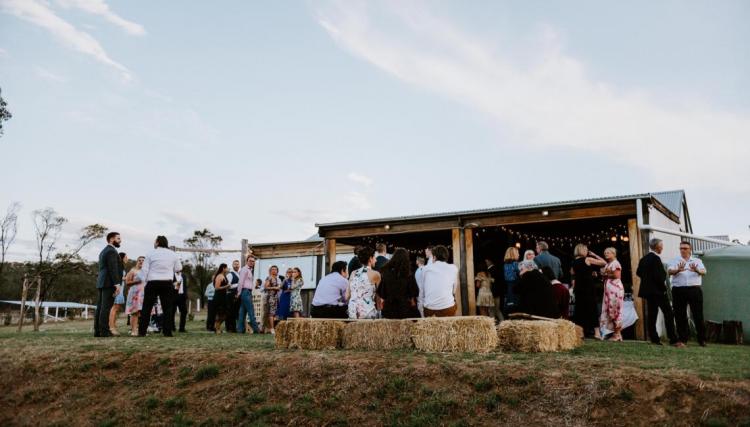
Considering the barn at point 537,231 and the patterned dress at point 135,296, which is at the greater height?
the barn at point 537,231

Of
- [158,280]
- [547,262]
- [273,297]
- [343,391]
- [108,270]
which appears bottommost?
[343,391]

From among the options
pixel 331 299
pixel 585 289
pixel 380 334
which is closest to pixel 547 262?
pixel 585 289

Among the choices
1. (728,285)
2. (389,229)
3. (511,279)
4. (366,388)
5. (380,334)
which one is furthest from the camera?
(389,229)

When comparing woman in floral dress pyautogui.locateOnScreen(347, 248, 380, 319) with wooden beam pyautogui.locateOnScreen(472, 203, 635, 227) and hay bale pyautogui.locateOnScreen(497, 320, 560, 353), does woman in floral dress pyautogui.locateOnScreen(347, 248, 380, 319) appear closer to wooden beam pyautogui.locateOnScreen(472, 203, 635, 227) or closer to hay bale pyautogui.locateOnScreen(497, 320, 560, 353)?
hay bale pyautogui.locateOnScreen(497, 320, 560, 353)

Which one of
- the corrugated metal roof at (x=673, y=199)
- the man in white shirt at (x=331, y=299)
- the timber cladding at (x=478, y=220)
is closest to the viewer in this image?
the man in white shirt at (x=331, y=299)

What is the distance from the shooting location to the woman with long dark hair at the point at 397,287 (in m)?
7.32

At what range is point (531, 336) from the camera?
254 inches

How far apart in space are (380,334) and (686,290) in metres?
5.33

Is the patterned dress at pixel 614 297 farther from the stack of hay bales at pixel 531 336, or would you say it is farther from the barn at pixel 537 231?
the stack of hay bales at pixel 531 336

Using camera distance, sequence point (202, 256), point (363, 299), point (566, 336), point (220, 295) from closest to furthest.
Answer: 1. point (566, 336)
2. point (363, 299)
3. point (220, 295)
4. point (202, 256)

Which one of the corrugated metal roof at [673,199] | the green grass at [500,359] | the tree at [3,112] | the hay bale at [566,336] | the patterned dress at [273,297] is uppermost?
the tree at [3,112]

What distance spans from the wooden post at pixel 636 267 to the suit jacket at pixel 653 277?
5.81ft

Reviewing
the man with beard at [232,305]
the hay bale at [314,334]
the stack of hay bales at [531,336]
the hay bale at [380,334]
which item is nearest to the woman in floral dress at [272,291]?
the man with beard at [232,305]

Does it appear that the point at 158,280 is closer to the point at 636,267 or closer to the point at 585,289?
the point at 585,289
